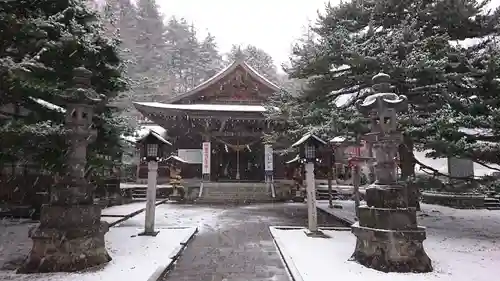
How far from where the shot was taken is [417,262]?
576 cm

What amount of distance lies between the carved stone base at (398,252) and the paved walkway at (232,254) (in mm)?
1665

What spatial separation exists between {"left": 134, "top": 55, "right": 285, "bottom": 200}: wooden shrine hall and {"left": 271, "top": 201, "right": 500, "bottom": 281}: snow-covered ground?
12254 millimetres

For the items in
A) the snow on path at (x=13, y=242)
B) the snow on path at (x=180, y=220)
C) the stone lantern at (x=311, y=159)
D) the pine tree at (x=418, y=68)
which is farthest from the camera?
the snow on path at (x=180, y=220)

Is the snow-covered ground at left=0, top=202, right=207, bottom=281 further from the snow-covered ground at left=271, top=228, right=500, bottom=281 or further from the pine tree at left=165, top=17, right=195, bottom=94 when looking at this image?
the pine tree at left=165, top=17, right=195, bottom=94

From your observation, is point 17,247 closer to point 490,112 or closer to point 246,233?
point 246,233

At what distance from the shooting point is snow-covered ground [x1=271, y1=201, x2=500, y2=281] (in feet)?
18.0

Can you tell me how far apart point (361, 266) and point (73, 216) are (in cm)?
516

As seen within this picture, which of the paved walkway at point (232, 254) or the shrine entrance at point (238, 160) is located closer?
the paved walkway at point (232, 254)

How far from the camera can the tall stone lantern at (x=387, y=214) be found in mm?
5816

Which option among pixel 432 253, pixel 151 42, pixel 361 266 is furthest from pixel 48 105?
pixel 151 42

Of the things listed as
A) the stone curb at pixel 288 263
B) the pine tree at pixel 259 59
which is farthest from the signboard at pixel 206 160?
the pine tree at pixel 259 59

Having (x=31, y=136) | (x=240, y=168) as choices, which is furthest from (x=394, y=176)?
(x=240, y=168)

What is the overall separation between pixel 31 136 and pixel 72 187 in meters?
1.60

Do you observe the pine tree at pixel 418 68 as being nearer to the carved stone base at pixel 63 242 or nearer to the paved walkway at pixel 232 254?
the paved walkway at pixel 232 254
